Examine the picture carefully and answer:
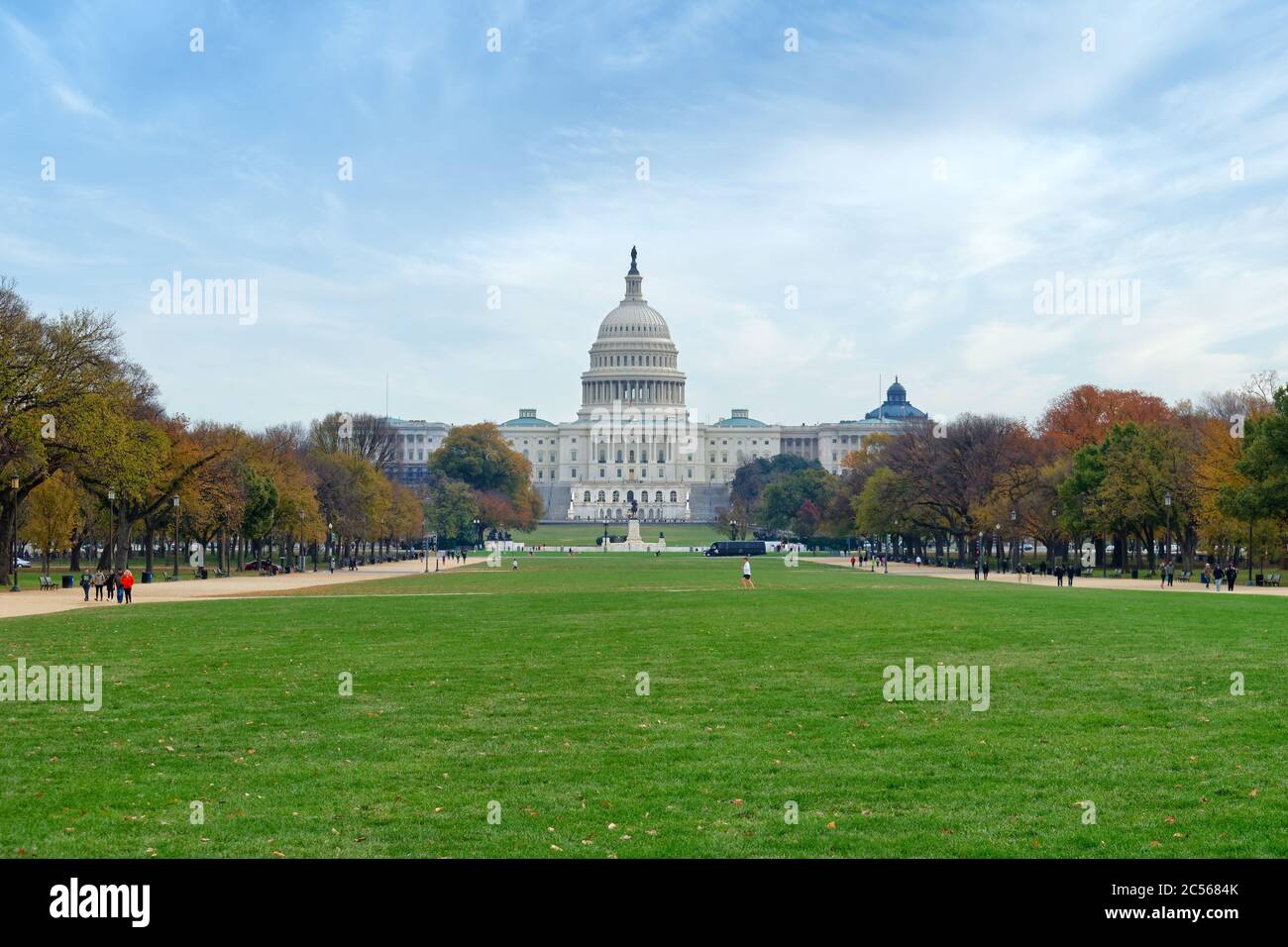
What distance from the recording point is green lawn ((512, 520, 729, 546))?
A: 146m

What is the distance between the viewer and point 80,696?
1970 cm

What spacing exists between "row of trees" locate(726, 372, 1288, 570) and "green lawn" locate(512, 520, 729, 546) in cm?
2903

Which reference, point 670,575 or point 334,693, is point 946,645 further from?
point 670,575

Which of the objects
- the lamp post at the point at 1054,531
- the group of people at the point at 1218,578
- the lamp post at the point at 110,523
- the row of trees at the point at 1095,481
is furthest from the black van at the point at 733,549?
the group of people at the point at 1218,578

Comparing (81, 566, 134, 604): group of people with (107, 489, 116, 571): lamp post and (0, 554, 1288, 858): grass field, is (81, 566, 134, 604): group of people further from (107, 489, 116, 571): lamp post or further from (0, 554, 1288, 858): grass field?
(0, 554, 1288, 858): grass field

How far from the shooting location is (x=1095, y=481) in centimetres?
7425

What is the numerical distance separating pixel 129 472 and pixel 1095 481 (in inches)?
1776

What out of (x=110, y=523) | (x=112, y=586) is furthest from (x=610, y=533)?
(x=112, y=586)

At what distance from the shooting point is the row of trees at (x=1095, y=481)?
6212 centimetres

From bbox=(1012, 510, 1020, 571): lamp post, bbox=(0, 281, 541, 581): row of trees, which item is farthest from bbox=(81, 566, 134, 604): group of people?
bbox=(1012, 510, 1020, 571): lamp post

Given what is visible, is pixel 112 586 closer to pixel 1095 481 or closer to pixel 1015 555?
pixel 1095 481

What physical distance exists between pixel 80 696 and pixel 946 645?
560 inches

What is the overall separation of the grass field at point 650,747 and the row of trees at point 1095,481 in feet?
117
